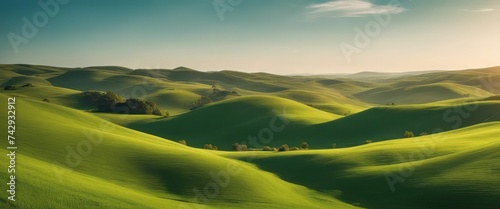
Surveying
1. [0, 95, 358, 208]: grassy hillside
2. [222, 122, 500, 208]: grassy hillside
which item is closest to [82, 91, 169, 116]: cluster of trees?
[222, 122, 500, 208]: grassy hillside

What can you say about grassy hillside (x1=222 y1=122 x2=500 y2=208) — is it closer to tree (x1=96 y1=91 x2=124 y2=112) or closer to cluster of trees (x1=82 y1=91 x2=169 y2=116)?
cluster of trees (x1=82 y1=91 x2=169 y2=116)

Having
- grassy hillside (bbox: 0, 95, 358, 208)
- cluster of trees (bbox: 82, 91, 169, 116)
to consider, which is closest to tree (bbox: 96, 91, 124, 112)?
cluster of trees (bbox: 82, 91, 169, 116)

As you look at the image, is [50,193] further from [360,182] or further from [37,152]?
[360,182]

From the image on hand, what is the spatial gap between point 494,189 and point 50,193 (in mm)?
32857

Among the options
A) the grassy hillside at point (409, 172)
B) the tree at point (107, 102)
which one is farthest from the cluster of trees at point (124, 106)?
the grassy hillside at point (409, 172)

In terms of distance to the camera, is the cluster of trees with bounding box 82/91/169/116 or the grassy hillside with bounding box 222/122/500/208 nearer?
the grassy hillside with bounding box 222/122/500/208

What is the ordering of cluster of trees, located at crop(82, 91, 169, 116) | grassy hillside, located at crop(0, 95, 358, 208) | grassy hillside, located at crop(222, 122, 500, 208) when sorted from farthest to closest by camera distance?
cluster of trees, located at crop(82, 91, 169, 116) < grassy hillside, located at crop(222, 122, 500, 208) < grassy hillside, located at crop(0, 95, 358, 208)

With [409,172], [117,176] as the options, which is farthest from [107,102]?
[409,172]

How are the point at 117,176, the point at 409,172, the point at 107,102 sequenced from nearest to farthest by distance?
the point at 117,176 < the point at 409,172 < the point at 107,102

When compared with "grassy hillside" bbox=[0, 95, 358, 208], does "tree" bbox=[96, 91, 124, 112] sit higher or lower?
higher

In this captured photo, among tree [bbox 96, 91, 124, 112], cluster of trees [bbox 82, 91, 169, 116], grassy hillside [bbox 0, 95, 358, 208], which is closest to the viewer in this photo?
grassy hillside [bbox 0, 95, 358, 208]

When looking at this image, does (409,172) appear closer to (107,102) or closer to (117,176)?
(117,176)

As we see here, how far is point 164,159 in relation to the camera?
39719 millimetres

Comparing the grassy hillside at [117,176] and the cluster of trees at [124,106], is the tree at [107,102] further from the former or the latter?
the grassy hillside at [117,176]
